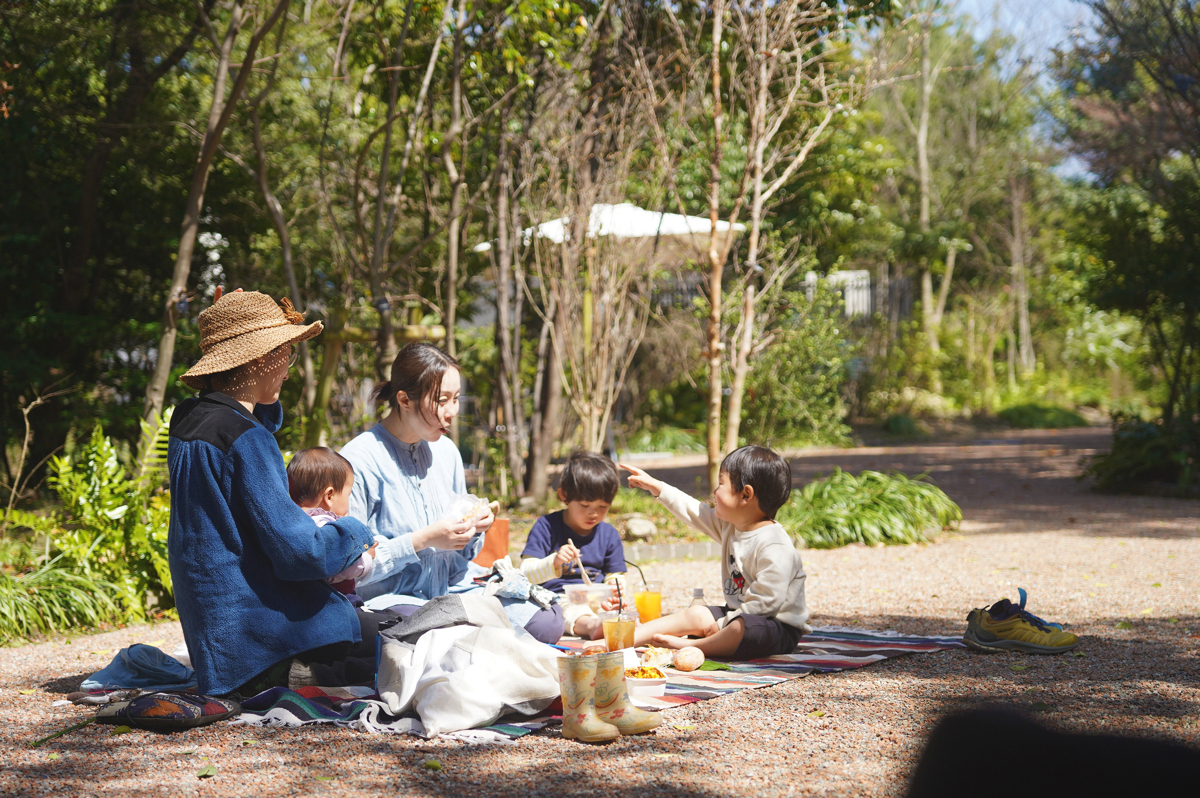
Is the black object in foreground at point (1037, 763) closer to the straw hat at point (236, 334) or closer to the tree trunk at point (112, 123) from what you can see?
the straw hat at point (236, 334)

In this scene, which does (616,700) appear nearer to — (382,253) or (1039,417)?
(382,253)

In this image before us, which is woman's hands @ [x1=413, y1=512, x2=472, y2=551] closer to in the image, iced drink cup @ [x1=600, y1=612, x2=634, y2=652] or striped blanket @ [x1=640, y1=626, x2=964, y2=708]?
iced drink cup @ [x1=600, y1=612, x2=634, y2=652]

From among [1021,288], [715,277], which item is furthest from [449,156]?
[1021,288]

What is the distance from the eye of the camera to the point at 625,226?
8164 mm

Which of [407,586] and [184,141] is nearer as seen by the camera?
[407,586]

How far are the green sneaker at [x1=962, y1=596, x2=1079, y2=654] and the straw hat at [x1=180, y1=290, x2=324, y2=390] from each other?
293cm

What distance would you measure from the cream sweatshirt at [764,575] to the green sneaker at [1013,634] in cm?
72

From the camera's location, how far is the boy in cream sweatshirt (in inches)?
146

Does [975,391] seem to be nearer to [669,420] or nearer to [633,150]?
[669,420]

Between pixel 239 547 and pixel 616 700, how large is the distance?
A: 49.1 inches

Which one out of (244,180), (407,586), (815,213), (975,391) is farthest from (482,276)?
(975,391)

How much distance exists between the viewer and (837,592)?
5.42 metres

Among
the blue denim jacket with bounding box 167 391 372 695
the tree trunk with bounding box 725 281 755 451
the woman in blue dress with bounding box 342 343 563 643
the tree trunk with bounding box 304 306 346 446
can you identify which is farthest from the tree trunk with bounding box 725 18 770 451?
the blue denim jacket with bounding box 167 391 372 695

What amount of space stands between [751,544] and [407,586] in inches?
54.0
